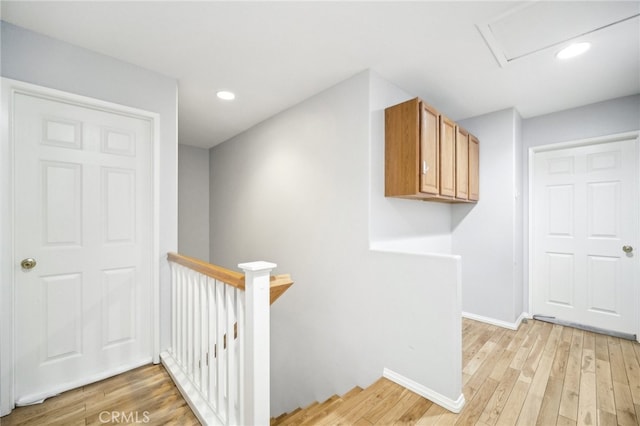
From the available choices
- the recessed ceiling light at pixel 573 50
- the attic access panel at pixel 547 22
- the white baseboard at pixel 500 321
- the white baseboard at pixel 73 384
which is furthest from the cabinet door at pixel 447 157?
the white baseboard at pixel 73 384

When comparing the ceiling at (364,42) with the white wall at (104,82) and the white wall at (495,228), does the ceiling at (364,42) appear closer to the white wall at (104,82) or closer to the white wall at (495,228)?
the white wall at (104,82)

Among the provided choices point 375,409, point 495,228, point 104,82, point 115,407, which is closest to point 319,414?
point 375,409

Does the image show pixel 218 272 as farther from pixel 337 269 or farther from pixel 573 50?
pixel 573 50

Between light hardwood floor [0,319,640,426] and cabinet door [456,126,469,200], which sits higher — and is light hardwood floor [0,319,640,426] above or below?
below

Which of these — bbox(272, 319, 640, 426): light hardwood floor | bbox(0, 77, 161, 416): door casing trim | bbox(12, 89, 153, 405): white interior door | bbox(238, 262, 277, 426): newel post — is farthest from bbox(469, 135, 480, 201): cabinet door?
bbox(0, 77, 161, 416): door casing trim

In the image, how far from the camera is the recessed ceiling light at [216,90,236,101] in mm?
2680

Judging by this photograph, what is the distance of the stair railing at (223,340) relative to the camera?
1.30 m

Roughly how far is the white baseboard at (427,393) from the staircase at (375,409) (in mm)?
28

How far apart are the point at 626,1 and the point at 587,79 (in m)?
1.07

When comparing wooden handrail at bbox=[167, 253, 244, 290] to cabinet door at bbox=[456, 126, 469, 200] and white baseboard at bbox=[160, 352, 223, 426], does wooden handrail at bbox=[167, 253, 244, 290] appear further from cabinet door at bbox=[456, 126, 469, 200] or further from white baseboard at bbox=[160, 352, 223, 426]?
cabinet door at bbox=[456, 126, 469, 200]

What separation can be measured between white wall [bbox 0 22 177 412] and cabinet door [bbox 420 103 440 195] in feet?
6.93

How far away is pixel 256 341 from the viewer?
1293 mm

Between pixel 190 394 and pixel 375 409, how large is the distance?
120 centimetres

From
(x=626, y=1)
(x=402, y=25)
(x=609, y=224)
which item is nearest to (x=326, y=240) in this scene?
(x=402, y=25)
